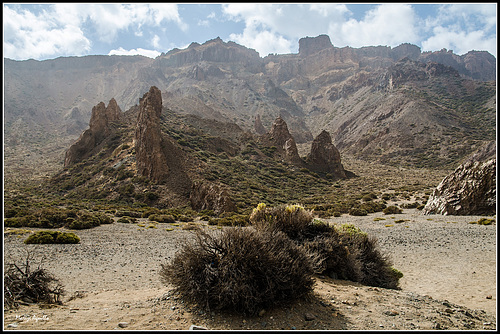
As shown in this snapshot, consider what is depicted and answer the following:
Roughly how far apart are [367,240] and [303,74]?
19844 centimetres

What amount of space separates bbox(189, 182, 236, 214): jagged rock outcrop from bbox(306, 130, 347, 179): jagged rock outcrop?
27829 mm

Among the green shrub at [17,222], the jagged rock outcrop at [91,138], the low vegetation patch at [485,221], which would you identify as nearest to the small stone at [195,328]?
the green shrub at [17,222]

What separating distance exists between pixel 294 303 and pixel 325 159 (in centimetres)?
4783

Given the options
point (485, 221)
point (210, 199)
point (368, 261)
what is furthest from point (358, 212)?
point (368, 261)

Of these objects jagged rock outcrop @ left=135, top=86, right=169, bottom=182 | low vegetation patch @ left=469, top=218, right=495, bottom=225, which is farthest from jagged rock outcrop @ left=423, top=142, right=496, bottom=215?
jagged rock outcrop @ left=135, top=86, right=169, bottom=182

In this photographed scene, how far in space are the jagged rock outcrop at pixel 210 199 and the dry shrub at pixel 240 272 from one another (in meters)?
18.8

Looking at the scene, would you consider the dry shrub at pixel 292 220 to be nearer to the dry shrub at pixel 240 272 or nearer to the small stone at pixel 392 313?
the dry shrub at pixel 240 272

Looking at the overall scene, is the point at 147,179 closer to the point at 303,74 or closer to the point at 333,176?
the point at 333,176

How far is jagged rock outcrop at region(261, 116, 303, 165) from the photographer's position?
50.5 metres

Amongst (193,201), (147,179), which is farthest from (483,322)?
(147,179)

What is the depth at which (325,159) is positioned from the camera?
5038 cm

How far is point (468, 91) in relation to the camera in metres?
95.8

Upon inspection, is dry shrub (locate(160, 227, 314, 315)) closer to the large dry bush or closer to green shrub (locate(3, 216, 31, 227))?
the large dry bush

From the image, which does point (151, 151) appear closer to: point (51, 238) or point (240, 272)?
point (51, 238)
